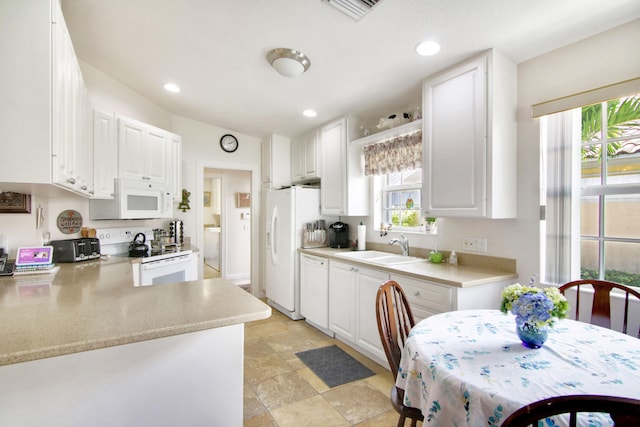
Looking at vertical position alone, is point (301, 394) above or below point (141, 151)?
below

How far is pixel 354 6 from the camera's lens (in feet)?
5.58

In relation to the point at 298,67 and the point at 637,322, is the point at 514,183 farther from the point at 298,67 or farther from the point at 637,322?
the point at 298,67

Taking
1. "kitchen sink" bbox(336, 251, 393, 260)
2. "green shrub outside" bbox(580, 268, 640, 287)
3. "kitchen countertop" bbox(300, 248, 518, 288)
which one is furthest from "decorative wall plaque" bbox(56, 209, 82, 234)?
"green shrub outside" bbox(580, 268, 640, 287)

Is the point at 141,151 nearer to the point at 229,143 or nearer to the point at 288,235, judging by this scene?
the point at 229,143

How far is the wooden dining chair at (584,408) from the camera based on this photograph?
59 cm

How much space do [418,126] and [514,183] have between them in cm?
87

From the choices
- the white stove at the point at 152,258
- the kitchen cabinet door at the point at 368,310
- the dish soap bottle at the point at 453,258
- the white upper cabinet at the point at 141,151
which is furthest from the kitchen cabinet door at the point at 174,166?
the dish soap bottle at the point at 453,258

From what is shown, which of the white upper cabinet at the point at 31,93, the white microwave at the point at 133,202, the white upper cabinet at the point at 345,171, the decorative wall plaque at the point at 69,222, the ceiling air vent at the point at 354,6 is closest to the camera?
the white upper cabinet at the point at 31,93

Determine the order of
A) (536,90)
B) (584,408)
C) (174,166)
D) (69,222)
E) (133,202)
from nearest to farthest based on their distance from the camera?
(584,408) → (536,90) → (69,222) → (133,202) → (174,166)

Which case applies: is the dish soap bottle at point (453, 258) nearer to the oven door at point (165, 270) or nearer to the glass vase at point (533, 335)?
the glass vase at point (533, 335)

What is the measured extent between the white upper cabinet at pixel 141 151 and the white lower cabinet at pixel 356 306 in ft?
7.39

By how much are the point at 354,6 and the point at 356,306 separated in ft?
7.58

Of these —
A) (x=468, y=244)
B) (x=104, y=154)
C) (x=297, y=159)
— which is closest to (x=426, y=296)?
(x=468, y=244)

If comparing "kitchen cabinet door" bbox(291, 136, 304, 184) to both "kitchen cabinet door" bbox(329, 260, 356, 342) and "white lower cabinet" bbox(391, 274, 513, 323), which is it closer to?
"kitchen cabinet door" bbox(329, 260, 356, 342)
